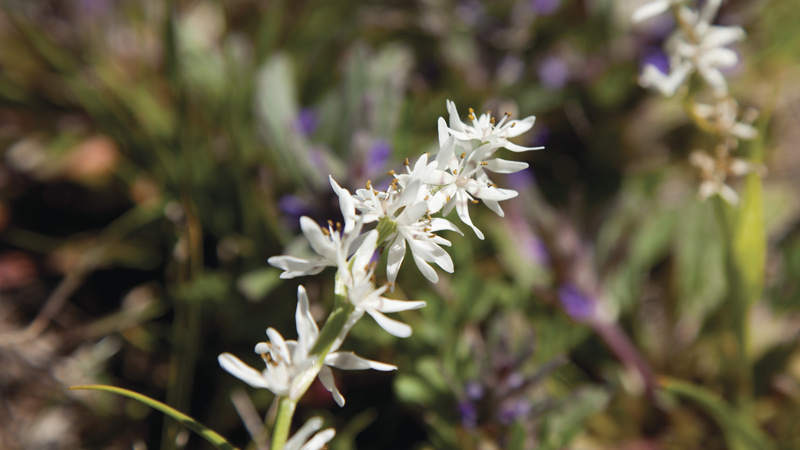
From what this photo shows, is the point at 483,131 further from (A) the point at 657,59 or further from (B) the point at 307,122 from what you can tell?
(A) the point at 657,59

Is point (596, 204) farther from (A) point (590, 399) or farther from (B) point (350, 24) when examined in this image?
(B) point (350, 24)

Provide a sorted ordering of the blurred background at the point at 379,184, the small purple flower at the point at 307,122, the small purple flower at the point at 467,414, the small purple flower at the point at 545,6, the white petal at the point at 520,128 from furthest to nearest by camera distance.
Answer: the small purple flower at the point at 545,6, the small purple flower at the point at 307,122, the blurred background at the point at 379,184, the small purple flower at the point at 467,414, the white petal at the point at 520,128

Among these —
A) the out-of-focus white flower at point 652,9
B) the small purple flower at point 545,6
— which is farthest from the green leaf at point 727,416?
the small purple flower at point 545,6

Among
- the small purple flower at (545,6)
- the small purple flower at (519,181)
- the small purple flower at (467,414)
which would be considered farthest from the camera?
the small purple flower at (545,6)

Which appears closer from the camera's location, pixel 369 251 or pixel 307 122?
pixel 369 251

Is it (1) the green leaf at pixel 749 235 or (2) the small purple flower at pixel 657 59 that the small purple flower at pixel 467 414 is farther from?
(2) the small purple flower at pixel 657 59

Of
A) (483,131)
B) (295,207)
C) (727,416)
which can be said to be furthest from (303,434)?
(727,416)

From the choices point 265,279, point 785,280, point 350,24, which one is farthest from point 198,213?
point 785,280
